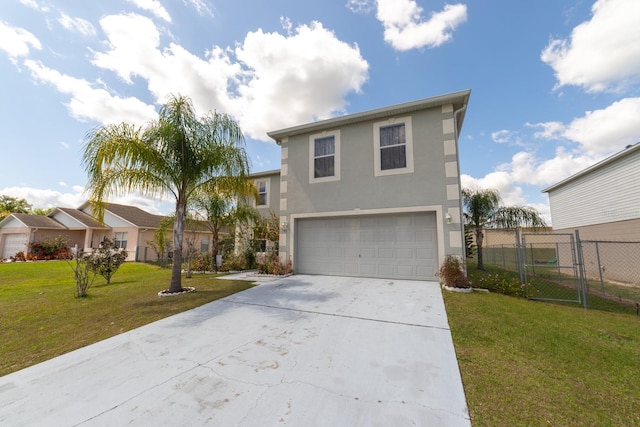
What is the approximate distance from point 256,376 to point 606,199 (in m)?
17.8

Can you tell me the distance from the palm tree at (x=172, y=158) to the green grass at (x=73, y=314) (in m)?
1.14

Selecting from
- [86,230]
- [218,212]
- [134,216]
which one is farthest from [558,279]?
[86,230]

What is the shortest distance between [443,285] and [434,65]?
8.51 m

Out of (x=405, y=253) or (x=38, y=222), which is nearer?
(x=405, y=253)

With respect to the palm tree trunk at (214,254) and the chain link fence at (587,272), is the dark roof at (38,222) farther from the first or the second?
the chain link fence at (587,272)

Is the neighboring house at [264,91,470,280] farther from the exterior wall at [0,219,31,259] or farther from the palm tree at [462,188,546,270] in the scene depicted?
the exterior wall at [0,219,31,259]

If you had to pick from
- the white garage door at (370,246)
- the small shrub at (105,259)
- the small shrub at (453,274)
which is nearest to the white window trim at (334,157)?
the white garage door at (370,246)

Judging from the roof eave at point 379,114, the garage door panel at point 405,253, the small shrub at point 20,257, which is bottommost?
the small shrub at point 20,257

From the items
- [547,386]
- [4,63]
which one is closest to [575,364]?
[547,386]

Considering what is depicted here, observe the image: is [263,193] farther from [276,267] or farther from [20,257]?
[20,257]

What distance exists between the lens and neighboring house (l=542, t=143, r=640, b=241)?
10539 millimetres

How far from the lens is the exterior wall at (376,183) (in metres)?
8.09

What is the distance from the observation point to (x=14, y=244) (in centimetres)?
2134

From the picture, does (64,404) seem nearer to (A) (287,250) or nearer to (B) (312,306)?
(B) (312,306)
